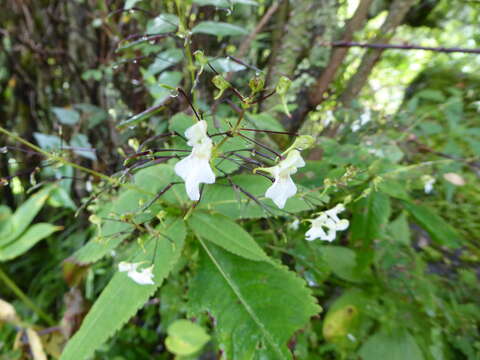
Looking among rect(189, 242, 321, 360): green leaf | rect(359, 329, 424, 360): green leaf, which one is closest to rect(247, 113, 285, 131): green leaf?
rect(189, 242, 321, 360): green leaf

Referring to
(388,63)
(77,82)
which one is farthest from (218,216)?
(388,63)

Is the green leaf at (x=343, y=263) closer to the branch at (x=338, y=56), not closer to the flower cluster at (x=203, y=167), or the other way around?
the branch at (x=338, y=56)

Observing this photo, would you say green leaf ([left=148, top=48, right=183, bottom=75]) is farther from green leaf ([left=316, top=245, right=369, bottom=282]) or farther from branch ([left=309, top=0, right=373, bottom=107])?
green leaf ([left=316, top=245, right=369, bottom=282])

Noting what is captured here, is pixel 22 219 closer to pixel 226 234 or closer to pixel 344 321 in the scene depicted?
pixel 226 234

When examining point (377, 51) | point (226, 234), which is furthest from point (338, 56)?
point (226, 234)

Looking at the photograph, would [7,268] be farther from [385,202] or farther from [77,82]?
[385,202]

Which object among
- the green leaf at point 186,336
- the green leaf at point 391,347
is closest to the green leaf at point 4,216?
the green leaf at point 186,336
